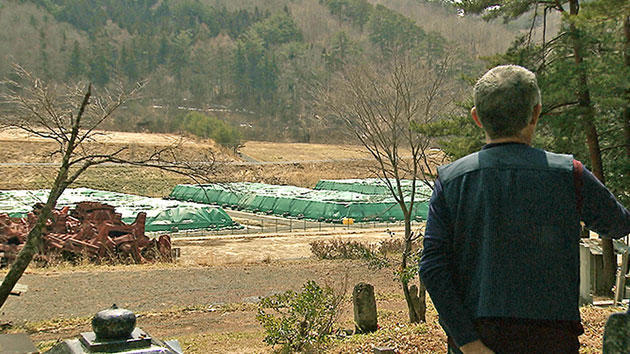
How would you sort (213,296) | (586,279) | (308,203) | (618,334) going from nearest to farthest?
(618,334) < (586,279) < (213,296) < (308,203)

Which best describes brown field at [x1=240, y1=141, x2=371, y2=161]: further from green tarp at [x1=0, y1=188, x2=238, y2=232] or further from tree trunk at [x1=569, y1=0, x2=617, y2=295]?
tree trunk at [x1=569, y1=0, x2=617, y2=295]

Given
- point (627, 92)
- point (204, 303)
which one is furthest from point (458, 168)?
point (204, 303)

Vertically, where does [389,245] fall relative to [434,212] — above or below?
below

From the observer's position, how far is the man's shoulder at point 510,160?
221 centimetres

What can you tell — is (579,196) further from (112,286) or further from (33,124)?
(112,286)

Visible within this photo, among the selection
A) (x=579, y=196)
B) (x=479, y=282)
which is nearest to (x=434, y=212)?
(x=479, y=282)

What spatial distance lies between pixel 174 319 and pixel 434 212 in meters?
11.1

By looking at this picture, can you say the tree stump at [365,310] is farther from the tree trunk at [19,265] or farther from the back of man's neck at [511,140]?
the back of man's neck at [511,140]

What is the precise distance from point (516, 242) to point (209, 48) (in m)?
152

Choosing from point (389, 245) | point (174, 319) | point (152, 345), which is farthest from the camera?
point (389, 245)

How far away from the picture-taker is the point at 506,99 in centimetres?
225

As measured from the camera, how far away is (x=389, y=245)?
922 inches

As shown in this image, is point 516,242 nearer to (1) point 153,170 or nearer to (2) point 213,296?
(2) point 213,296

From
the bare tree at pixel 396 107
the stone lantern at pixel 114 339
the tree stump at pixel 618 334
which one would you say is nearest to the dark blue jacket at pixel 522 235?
the tree stump at pixel 618 334
